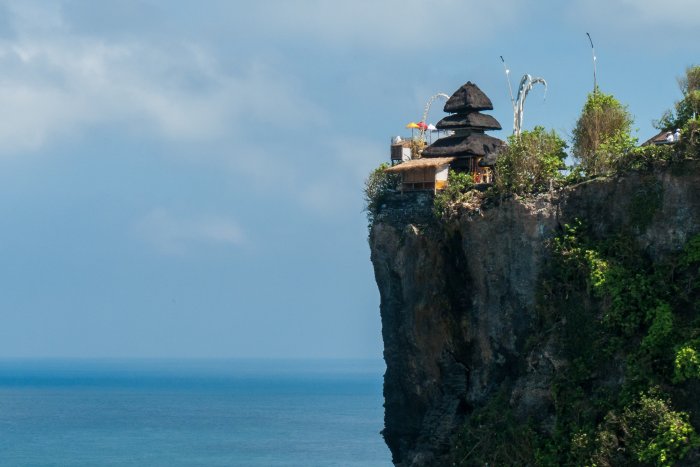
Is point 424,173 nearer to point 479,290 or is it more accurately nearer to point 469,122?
point 469,122

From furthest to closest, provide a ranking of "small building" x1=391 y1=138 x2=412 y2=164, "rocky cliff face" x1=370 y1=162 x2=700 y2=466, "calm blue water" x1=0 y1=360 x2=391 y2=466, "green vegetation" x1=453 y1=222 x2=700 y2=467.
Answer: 1. "calm blue water" x1=0 y1=360 x2=391 y2=466
2. "small building" x1=391 y1=138 x2=412 y2=164
3. "rocky cliff face" x1=370 y1=162 x2=700 y2=466
4. "green vegetation" x1=453 y1=222 x2=700 y2=467

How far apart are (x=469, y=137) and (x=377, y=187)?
296 cm

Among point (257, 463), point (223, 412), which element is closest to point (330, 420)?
point (223, 412)

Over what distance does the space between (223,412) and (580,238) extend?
242 feet

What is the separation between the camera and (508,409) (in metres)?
29.4

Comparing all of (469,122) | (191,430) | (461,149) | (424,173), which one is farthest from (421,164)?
(191,430)

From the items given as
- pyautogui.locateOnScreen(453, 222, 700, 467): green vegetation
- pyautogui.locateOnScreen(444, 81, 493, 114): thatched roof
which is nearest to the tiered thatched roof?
pyautogui.locateOnScreen(444, 81, 493, 114): thatched roof

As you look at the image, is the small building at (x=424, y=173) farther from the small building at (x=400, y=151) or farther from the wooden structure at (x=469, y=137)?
the small building at (x=400, y=151)

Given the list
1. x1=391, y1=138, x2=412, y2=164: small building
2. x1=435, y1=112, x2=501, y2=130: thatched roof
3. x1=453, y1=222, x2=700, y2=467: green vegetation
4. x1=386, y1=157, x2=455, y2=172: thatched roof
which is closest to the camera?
x1=453, y1=222, x2=700, y2=467: green vegetation

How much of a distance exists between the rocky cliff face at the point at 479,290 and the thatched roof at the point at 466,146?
1800mm

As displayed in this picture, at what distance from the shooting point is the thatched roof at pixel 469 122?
114ft

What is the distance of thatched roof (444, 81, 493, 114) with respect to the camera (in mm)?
34781

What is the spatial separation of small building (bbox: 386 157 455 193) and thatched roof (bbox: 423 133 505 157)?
357 millimetres

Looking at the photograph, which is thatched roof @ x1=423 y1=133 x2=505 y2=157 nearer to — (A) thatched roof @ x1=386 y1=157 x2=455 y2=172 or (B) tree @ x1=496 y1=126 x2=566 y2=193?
(A) thatched roof @ x1=386 y1=157 x2=455 y2=172
